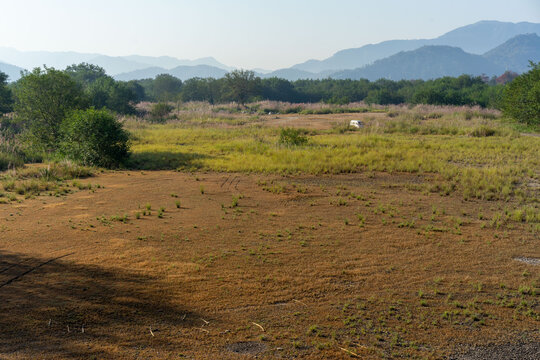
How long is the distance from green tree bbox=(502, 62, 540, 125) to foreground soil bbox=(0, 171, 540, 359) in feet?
72.7

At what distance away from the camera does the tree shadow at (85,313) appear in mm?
5043

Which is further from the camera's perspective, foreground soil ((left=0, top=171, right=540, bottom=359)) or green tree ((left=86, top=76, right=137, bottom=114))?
green tree ((left=86, top=76, right=137, bottom=114))

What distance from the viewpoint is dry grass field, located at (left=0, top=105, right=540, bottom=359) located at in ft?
17.3

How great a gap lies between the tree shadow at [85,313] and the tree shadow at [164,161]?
1103cm

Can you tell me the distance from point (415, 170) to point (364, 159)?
244cm

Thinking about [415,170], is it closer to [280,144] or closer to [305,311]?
[280,144]

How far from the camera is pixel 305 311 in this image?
5.99 metres

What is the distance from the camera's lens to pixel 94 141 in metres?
18.5

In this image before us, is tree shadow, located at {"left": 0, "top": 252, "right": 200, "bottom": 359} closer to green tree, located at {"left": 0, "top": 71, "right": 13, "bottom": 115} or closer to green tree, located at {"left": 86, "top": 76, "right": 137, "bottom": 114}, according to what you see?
green tree, located at {"left": 86, "top": 76, "right": 137, "bottom": 114}

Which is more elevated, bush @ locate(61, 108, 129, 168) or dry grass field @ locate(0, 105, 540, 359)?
bush @ locate(61, 108, 129, 168)

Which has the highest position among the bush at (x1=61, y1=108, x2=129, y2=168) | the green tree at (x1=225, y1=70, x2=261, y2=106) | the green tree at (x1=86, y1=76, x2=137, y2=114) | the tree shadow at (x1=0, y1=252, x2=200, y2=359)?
the green tree at (x1=225, y1=70, x2=261, y2=106)

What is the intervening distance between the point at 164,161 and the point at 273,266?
13152 mm

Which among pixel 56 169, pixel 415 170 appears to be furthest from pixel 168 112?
pixel 415 170

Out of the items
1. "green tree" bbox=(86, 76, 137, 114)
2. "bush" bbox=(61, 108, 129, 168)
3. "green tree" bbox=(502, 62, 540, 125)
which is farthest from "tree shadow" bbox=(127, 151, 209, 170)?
"green tree" bbox=(86, 76, 137, 114)
